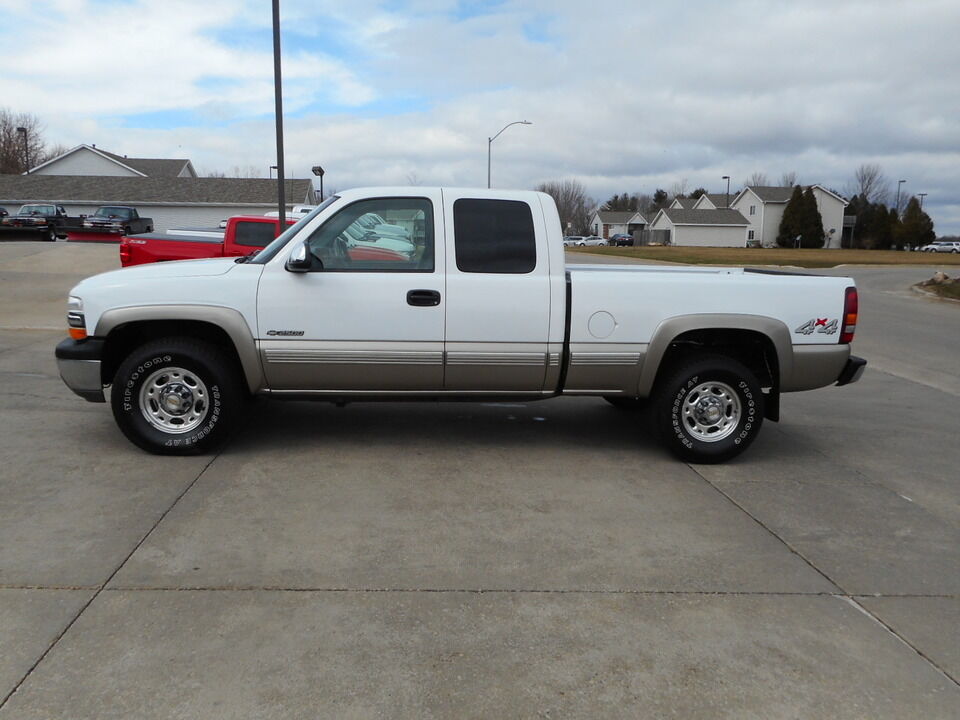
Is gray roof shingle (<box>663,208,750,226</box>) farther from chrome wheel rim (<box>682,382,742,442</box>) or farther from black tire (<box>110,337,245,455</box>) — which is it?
black tire (<box>110,337,245,455</box>)

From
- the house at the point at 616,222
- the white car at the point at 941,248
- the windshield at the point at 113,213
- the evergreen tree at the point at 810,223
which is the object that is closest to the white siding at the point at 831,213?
the evergreen tree at the point at 810,223

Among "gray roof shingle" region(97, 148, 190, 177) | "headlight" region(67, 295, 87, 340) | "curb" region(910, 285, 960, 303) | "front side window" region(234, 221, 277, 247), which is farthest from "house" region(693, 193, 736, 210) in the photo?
"headlight" region(67, 295, 87, 340)

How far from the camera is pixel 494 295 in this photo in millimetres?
5879

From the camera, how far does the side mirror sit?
18.6 feet

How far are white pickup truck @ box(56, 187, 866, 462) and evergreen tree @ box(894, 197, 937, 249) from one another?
95048 mm

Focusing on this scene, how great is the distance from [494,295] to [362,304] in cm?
93

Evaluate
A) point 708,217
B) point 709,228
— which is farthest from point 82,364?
point 708,217

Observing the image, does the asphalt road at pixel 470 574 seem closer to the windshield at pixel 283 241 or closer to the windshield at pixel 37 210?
the windshield at pixel 283 241

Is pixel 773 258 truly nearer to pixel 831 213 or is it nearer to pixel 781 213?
pixel 781 213

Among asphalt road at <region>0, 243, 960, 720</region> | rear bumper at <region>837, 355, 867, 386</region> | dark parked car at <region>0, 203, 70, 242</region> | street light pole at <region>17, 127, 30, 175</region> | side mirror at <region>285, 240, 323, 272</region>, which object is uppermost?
street light pole at <region>17, 127, 30, 175</region>

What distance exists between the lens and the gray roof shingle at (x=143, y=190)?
48219 mm

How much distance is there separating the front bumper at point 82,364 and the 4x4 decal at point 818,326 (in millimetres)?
5011

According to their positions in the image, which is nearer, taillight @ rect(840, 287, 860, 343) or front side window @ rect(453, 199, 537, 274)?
front side window @ rect(453, 199, 537, 274)

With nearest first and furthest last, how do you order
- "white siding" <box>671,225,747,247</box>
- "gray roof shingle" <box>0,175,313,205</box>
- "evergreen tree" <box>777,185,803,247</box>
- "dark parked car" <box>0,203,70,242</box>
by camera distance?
"dark parked car" <box>0,203,70,242</box>
"gray roof shingle" <box>0,175,313,205</box>
"evergreen tree" <box>777,185,803,247</box>
"white siding" <box>671,225,747,247</box>
